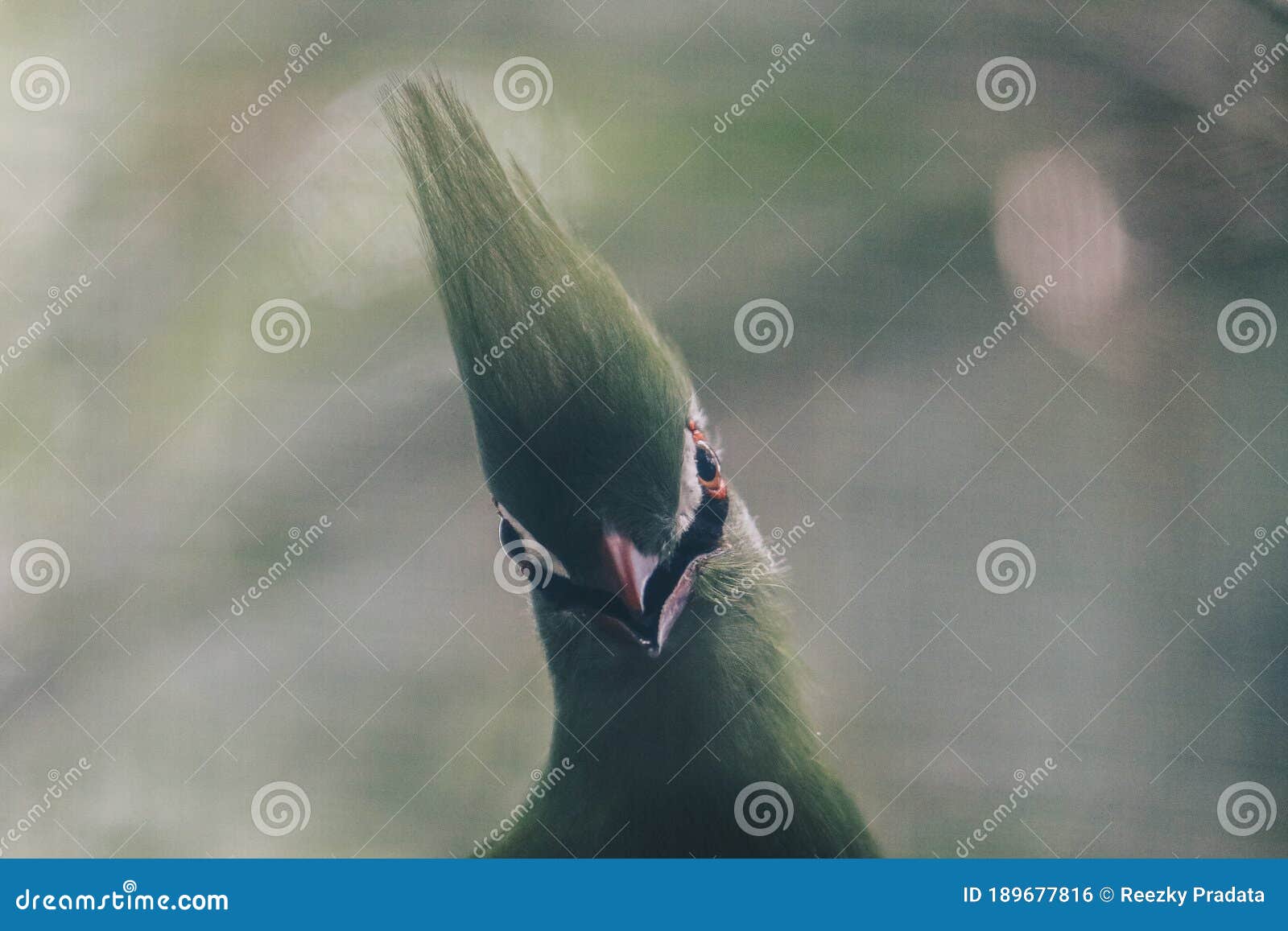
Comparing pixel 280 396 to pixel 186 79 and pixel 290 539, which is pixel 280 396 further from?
pixel 186 79

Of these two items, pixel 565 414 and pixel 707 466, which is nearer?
pixel 565 414

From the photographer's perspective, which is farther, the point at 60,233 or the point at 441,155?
the point at 60,233

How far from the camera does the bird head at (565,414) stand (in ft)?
7.65

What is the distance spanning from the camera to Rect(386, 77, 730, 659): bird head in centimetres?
233

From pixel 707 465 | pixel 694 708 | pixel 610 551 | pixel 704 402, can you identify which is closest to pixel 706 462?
pixel 707 465

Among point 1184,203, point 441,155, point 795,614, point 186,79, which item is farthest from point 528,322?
point 1184,203

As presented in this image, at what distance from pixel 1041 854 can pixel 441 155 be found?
2.07 metres

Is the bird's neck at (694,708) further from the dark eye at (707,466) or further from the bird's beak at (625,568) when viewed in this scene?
the dark eye at (707,466)

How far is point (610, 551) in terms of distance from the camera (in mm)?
2330

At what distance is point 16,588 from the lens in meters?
2.56

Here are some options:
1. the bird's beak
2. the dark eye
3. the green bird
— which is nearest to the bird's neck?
the green bird

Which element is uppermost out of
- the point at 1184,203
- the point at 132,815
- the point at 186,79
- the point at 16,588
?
the point at 1184,203

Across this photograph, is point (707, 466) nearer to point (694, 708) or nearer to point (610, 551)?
point (610, 551)

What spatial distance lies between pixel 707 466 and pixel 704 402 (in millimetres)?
150
